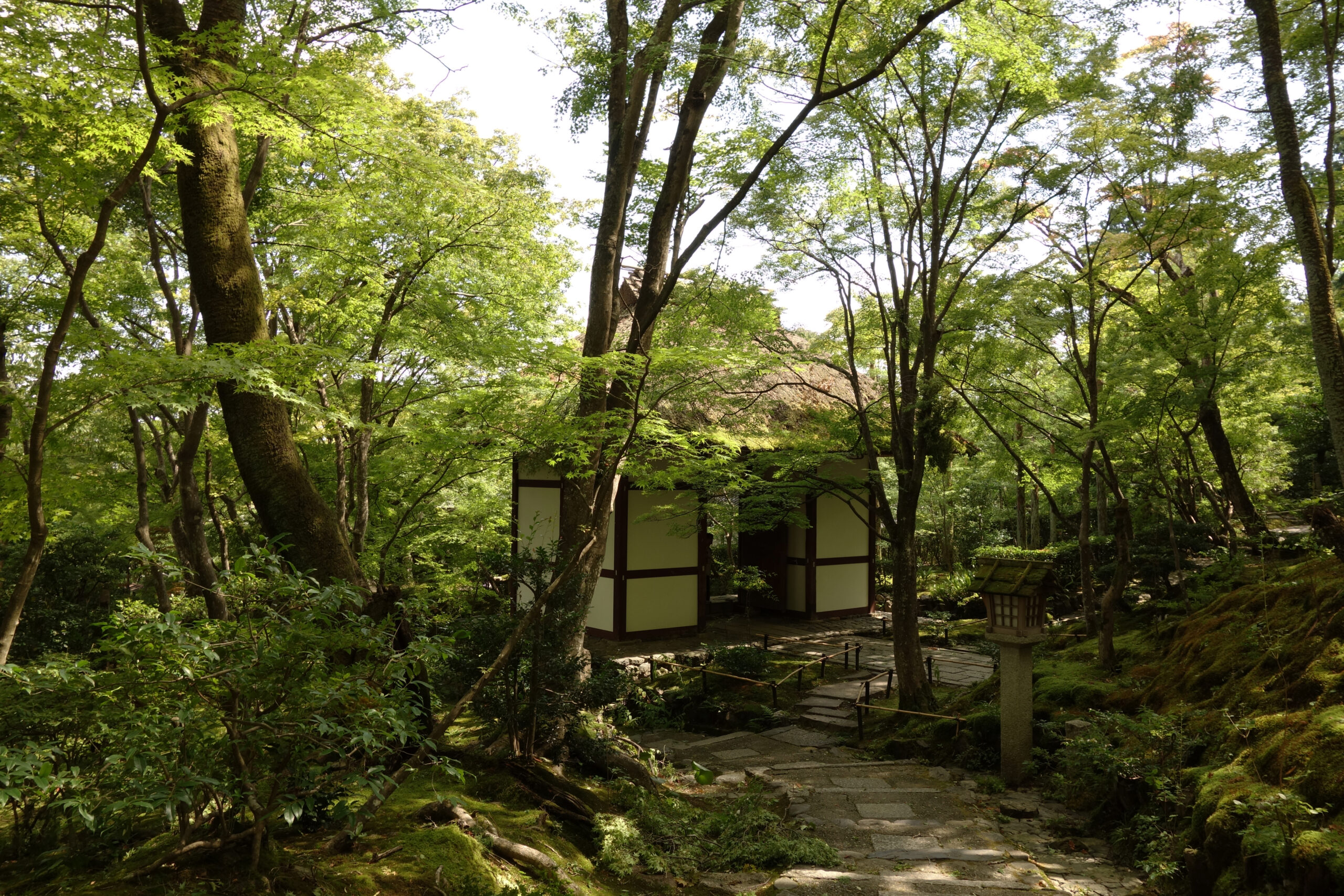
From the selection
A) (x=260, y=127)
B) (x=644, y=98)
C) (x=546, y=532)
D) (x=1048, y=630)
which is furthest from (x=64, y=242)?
(x=1048, y=630)

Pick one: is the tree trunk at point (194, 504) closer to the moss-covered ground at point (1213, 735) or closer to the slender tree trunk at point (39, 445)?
the slender tree trunk at point (39, 445)

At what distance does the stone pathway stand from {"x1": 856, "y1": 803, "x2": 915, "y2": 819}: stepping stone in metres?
0.01

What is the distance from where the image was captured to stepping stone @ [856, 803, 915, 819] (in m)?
6.04

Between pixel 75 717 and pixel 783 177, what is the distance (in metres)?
7.72

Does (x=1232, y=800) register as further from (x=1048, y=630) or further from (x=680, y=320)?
(x=1048, y=630)

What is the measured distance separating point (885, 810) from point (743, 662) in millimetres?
3955

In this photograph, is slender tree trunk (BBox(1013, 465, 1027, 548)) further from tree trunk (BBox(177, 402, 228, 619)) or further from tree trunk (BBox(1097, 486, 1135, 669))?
tree trunk (BBox(177, 402, 228, 619))

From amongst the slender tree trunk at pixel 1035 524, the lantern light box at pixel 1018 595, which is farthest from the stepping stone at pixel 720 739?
the slender tree trunk at pixel 1035 524

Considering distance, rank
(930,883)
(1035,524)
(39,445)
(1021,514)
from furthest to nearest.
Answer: (1021,514), (1035,524), (930,883), (39,445)

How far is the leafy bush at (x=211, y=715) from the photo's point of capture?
2.65 meters

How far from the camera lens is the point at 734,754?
26.4 feet

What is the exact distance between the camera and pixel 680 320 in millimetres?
9477

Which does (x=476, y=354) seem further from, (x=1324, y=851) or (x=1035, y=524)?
(x=1035, y=524)

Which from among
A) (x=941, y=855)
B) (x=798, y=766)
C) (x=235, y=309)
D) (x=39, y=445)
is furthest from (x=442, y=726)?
(x=798, y=766)
